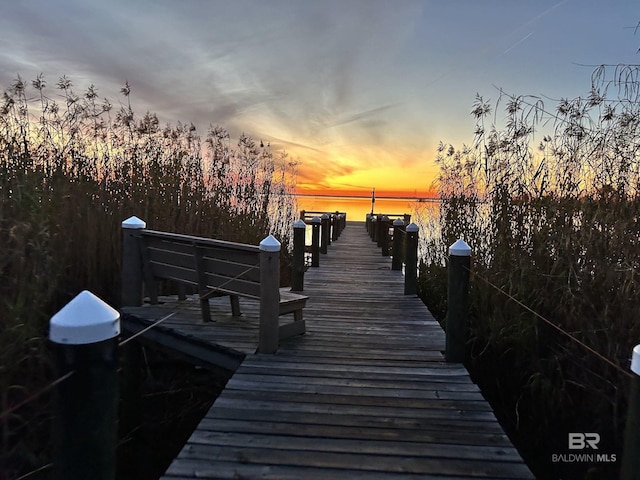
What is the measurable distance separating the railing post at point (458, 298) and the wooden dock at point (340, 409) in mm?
185

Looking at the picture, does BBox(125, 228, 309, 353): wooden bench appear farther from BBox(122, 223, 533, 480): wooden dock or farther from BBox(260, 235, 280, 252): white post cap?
BBox(122, 223, 533, 480): wooden dock

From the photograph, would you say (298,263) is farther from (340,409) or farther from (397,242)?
(340,409)

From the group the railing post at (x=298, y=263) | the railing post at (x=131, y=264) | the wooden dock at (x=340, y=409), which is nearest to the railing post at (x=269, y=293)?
the wooden dock at (x=340, y=409)

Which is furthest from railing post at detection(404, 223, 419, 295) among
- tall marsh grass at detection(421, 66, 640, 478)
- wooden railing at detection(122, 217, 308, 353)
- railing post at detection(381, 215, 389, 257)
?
railing post at detection(381, 215, 389, 257)

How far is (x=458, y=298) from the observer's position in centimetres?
365

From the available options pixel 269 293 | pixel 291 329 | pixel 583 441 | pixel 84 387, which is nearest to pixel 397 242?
pixel 291 329

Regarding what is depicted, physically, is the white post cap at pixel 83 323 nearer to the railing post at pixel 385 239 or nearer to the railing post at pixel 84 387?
the railing post at pixel 84 387

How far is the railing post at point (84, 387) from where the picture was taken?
1355 mm

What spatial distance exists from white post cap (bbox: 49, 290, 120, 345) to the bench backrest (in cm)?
236

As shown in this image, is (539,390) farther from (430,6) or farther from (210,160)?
(210,160)

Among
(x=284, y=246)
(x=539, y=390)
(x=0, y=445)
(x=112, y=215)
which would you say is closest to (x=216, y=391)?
(x=0, y=445)

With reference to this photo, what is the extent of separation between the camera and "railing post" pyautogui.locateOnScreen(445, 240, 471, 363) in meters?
3.64

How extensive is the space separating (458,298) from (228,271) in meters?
2.07
